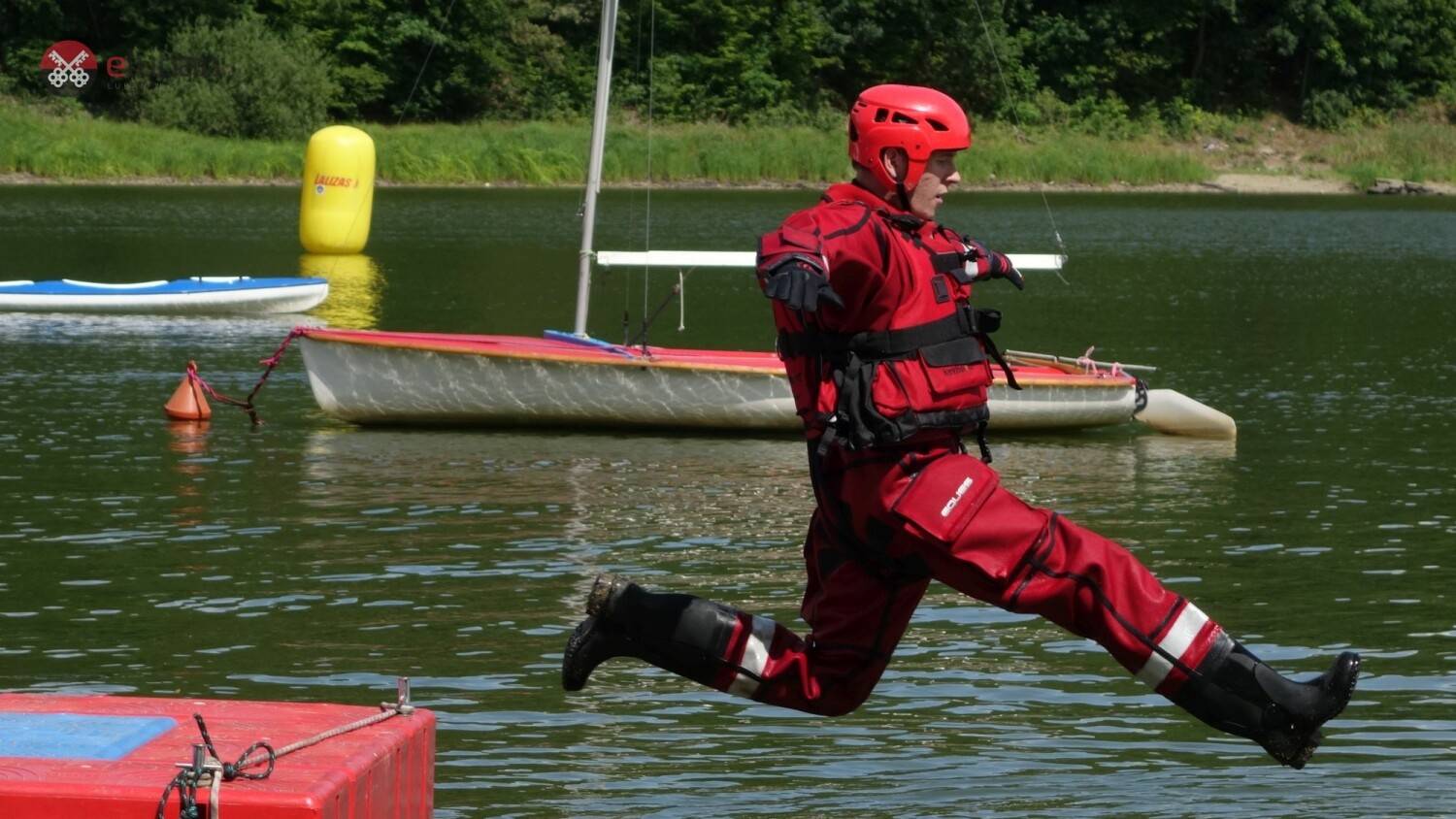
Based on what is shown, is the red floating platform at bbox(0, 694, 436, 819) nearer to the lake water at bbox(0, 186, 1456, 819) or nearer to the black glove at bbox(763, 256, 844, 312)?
the black glove at bbox(763, 256, 844, 312)

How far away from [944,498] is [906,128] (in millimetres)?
1089

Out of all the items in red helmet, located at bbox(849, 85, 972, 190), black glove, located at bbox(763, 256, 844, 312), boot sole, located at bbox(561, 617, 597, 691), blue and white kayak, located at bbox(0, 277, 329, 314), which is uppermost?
red helmet, located at bbox(849, 85, 972, 190)

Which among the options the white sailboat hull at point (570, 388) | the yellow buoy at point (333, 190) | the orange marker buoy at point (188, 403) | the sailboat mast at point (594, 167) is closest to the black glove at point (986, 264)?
the white sailboat hull at point (570, 388)

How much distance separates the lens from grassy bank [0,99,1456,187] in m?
64.7

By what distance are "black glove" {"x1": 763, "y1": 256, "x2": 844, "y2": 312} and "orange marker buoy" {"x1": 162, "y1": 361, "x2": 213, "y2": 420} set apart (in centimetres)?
1337

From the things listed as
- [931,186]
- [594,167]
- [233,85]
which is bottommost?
[233,85]

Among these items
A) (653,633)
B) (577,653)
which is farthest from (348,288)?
(653,633)

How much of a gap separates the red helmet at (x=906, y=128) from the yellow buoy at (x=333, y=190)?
3497 centimetres

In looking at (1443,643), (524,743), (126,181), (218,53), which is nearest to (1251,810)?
(524,743)

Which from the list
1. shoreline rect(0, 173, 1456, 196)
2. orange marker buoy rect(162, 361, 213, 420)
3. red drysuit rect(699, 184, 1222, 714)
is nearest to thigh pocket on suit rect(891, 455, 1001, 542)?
red drysuit rect(699, 184, 1222, 714)

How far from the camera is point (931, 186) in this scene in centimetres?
624

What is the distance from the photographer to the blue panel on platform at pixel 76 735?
498cm

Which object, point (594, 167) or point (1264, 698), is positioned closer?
point (1264, 698)

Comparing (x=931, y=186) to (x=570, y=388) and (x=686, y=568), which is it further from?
(x=570, y=388)
